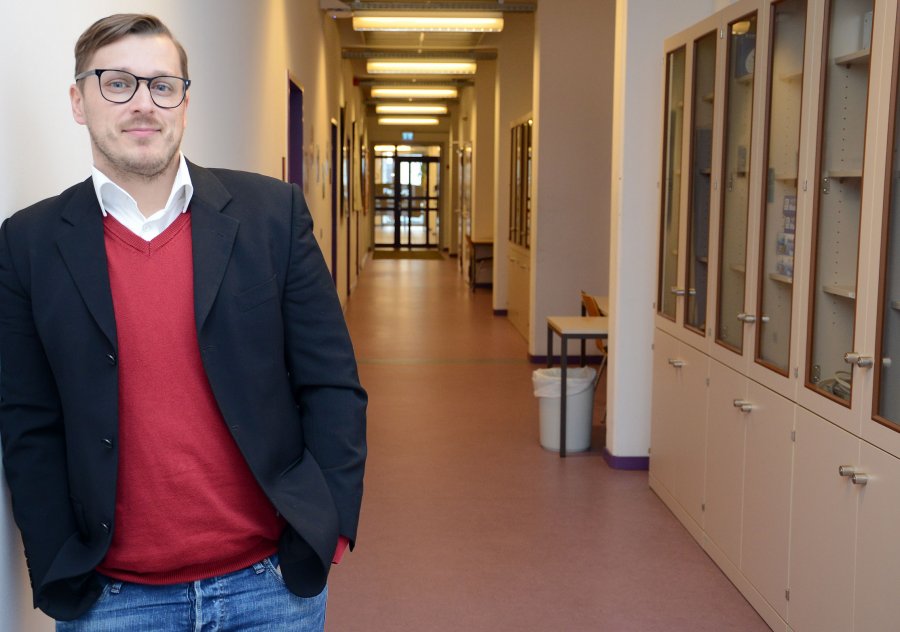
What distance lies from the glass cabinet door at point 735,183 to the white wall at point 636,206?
1.16m

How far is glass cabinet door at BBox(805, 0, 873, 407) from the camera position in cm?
331

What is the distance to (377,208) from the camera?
3042cm

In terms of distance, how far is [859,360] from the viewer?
3137 mm

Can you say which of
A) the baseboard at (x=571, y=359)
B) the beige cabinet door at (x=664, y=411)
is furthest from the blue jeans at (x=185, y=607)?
the baseboard at (x=571, y=359)

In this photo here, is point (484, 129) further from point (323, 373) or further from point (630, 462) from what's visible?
point (323, 373)

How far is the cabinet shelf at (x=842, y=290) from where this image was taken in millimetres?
3320

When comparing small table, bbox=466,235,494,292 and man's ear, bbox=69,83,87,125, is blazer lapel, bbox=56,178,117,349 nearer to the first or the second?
man's ear, bbox=69,83,87,125

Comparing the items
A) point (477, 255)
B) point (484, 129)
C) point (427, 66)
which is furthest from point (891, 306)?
point (477, 255)

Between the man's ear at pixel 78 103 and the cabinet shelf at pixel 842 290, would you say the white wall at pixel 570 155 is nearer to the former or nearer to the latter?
the cabinet shelf at pixel 842 290

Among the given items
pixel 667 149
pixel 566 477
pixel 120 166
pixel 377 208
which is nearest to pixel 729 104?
pixel 667 149

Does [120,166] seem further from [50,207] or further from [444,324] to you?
[444,324]

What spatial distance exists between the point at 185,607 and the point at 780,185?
293 cm

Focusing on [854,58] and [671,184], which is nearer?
[854,58]

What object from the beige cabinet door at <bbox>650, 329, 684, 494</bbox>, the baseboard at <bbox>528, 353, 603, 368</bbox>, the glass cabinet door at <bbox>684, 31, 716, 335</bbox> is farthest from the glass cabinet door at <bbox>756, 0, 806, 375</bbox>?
the baseboard at <bbox>528, 353, 603, 368</bbox>
